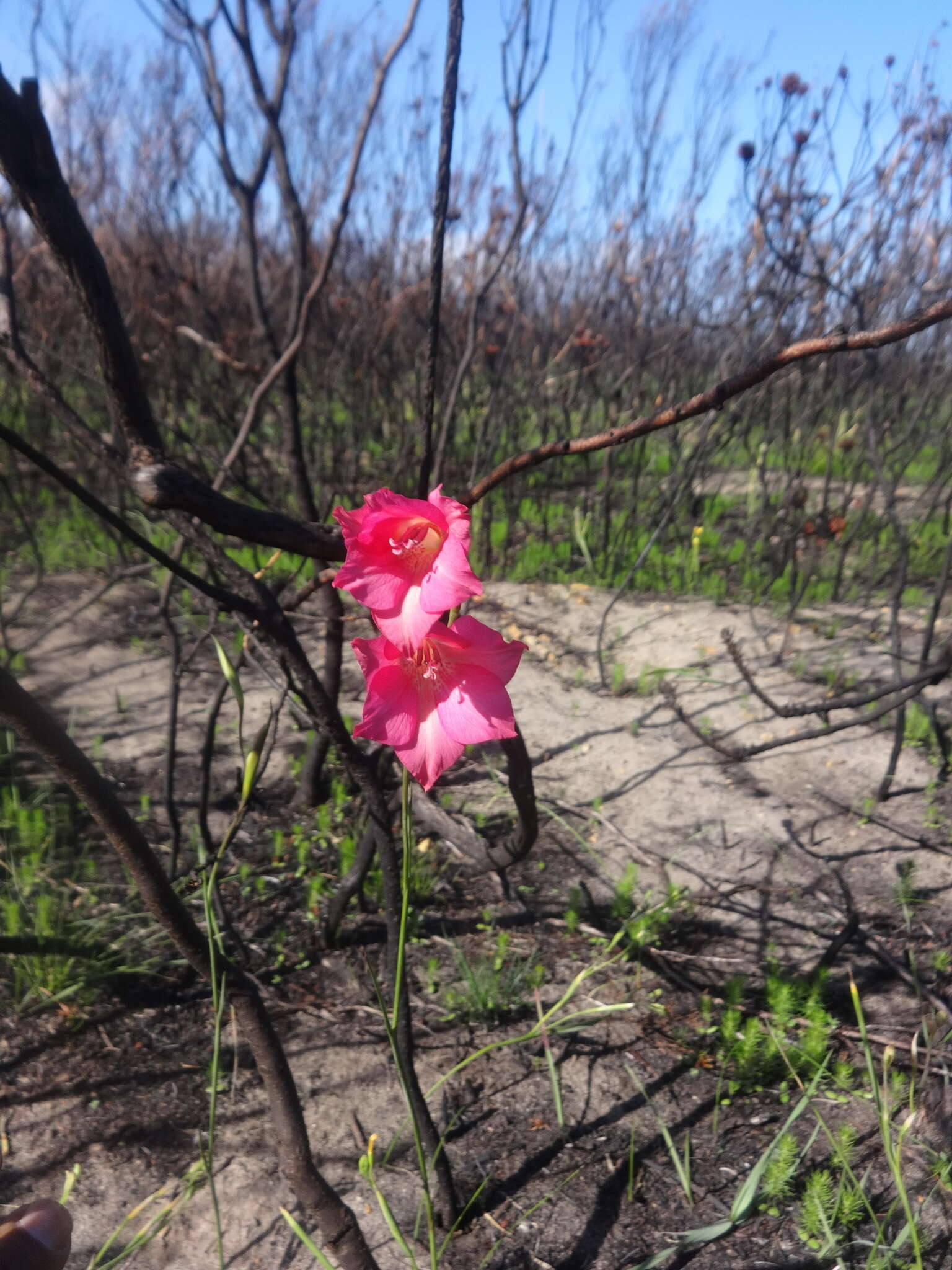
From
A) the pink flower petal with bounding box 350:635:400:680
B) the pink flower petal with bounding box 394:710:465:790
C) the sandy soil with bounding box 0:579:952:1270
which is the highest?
the pink flower petal with bounding box 350:635:400:680

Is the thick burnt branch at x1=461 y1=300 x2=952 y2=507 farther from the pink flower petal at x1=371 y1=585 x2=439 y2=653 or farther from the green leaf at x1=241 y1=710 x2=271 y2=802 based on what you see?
the green leaf at x1=241 y1=710 x2=271 y2=802

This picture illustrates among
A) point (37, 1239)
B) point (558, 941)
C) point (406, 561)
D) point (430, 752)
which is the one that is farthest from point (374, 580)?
point (558, 941)

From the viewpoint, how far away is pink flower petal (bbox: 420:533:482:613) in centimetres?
52

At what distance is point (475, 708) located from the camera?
590 mm

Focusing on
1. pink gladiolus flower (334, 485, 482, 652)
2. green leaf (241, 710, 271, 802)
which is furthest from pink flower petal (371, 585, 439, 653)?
green leaf (241, 710, 271, 802)

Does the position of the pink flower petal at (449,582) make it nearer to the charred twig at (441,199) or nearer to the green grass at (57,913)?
the charred twig at (441,199)

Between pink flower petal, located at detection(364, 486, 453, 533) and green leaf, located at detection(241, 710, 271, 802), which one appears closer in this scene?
pink flower petal, located at detection(364, 486, 453, 533)

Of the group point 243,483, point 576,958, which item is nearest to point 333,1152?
point 576,958

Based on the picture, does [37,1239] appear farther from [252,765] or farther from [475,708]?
[475,708]

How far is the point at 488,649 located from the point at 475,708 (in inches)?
1.8

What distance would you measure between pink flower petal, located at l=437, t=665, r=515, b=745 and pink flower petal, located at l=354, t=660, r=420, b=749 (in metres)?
0.03

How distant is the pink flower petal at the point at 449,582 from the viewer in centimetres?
52

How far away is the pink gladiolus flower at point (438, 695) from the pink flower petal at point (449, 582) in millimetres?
34

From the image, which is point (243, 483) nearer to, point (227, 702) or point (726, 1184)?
point (227, 702)
